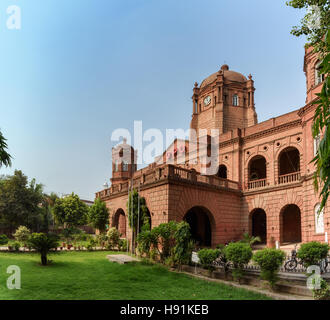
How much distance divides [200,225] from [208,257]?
13.2 metres

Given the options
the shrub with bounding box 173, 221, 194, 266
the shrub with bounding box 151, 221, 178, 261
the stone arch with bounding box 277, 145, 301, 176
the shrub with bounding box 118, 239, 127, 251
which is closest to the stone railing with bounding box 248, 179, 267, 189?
the stone arch with bounding box 277, 145, 301, 176

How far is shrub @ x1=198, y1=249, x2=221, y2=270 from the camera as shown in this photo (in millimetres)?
11783

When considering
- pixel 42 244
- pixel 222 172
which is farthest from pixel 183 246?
pixel 222 172

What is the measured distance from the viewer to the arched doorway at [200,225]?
24.5m

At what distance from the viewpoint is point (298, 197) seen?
65.9ft

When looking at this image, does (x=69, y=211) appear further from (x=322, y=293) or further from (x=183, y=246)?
(x=322, y=293)

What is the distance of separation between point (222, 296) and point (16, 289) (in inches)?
246

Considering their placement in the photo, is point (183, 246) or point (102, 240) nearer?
point (183, 246)

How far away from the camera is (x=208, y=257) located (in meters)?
11.9

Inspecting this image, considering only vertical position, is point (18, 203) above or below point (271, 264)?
above

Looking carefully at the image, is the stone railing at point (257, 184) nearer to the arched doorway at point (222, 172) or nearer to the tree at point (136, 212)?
the arched doorway at point (222, 172)

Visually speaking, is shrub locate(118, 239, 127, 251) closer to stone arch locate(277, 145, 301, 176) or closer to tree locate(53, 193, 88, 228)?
tree locate(53, 193, 88, 228)
